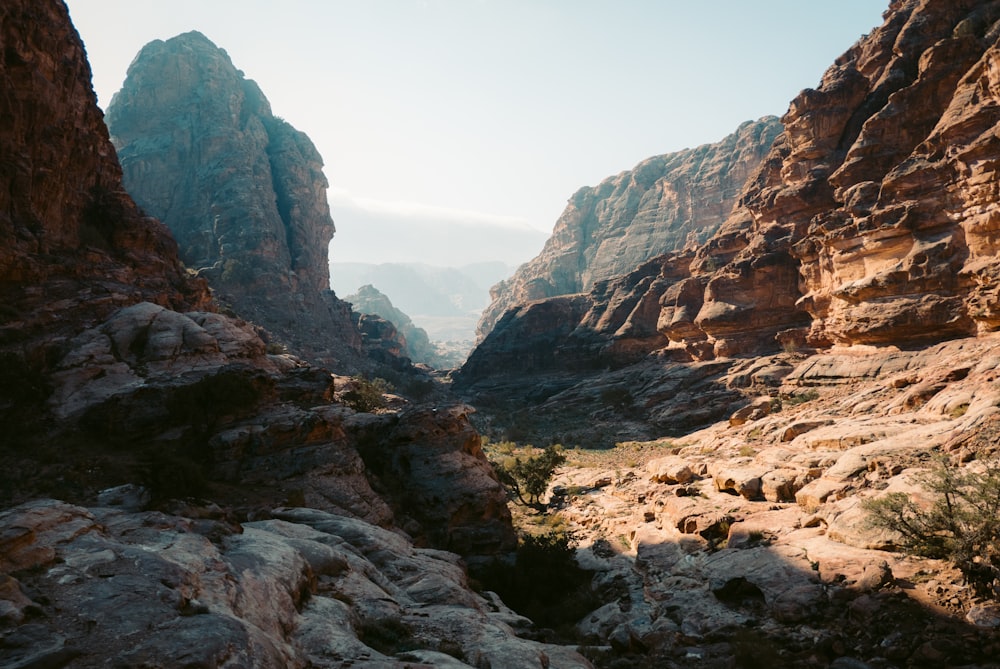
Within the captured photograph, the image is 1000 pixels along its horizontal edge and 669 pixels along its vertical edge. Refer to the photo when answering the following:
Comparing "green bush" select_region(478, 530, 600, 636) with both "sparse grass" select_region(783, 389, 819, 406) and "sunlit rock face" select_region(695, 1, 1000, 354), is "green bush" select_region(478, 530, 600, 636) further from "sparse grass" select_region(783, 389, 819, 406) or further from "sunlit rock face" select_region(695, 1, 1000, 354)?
"sunlit rock face" select_region(695, 1, 1000, 354)

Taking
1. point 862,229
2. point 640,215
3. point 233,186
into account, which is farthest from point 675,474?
point 640,215

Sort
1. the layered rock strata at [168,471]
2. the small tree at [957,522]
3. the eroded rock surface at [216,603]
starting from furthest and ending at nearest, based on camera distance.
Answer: the small tree at [957,522] → the layered rock strata at [168,471] → the eroded rock surface at [216,603]

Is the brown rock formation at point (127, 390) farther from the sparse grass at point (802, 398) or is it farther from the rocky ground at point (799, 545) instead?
the sparse grass at point (802, 398)

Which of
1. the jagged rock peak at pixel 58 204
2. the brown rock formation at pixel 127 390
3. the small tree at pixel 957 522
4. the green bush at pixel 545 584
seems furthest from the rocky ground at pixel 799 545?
the jagged rock peak at pixel 58 204

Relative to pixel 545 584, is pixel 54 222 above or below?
above

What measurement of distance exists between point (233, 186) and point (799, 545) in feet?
328

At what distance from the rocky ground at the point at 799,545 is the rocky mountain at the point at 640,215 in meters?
88.3

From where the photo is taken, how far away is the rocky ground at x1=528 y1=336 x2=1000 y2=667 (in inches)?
383

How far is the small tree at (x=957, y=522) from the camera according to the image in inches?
390

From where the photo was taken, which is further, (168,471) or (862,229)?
(862,229)

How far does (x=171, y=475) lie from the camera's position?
1348cm

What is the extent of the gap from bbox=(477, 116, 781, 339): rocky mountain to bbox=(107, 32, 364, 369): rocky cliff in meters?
48.5

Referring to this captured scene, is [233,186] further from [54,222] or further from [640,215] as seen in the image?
[640,215]

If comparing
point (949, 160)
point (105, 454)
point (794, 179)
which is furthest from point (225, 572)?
point (794, 179)
